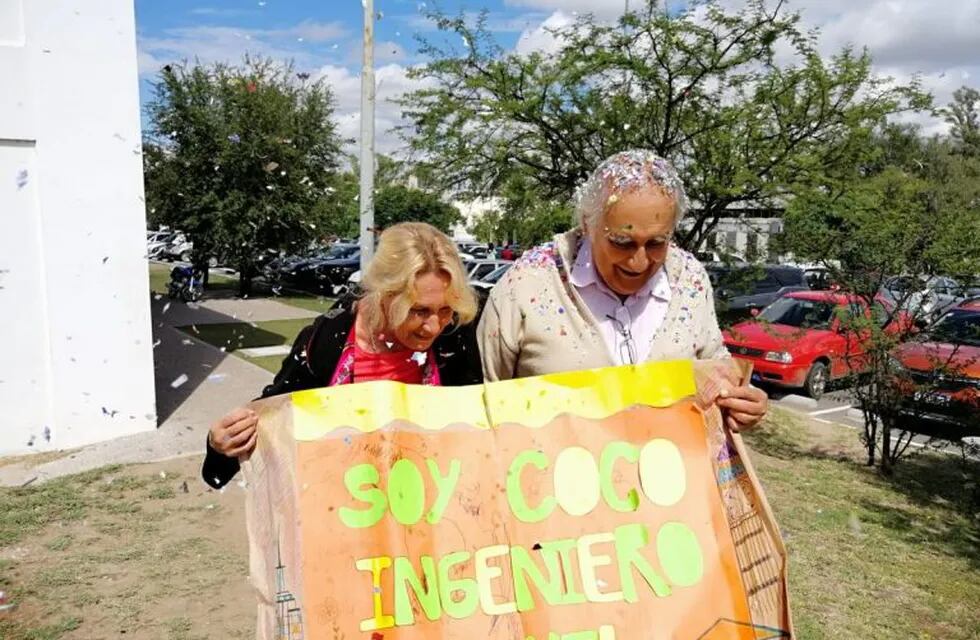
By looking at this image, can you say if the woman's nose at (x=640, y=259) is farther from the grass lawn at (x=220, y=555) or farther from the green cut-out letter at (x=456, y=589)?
the grass lawn at (x=220, y=555)

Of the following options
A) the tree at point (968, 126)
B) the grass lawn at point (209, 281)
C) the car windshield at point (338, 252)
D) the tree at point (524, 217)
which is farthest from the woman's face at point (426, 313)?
the tree at point (968, 126)

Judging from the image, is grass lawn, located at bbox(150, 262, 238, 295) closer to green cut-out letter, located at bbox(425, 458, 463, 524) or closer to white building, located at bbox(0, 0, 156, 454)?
white building, located at bbox(0, 0, 156, 454)

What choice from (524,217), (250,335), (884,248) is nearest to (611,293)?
(524,217)

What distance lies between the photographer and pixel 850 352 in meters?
7.45

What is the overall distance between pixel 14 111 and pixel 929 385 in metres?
8.39

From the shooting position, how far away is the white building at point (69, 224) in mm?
6504

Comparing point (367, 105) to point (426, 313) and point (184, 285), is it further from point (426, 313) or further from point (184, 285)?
point (426, 313)

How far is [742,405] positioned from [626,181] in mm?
727

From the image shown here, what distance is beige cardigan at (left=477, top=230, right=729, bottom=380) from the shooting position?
7.77 feet

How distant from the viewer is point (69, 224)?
670 centimetres

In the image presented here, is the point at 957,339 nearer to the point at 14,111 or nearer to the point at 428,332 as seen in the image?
the point at 428,332

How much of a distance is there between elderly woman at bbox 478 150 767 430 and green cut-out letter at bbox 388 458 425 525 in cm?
48

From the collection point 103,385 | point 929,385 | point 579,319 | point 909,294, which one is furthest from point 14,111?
point 929,385

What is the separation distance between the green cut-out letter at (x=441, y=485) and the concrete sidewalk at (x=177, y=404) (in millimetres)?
5441
